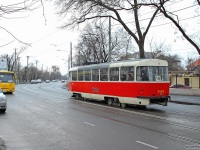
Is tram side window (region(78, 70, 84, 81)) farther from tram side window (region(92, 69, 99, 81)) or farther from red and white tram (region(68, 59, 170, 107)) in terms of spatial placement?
red and white tram (region(68, 59, 170, 107))

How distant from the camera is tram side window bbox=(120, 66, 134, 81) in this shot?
754 inches

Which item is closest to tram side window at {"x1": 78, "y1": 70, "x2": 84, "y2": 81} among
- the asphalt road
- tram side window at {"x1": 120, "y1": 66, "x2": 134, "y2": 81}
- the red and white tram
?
the red and white tram

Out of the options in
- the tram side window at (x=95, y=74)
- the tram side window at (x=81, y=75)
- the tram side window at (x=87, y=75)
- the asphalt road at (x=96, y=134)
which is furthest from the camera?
the tram side window at (x=81, y=75)

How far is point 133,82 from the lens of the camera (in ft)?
61.9

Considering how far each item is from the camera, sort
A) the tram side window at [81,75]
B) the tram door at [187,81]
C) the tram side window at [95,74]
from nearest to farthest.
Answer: the tram side window at [95,74], the tram side window at [81,75], the tram door at [187,81]

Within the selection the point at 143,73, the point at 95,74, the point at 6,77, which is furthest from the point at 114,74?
the point at 6,77

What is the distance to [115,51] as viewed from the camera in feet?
184

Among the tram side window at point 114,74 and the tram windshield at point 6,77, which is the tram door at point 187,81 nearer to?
the tram windshield at point 6,77

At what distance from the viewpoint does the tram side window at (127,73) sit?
19.1 meters

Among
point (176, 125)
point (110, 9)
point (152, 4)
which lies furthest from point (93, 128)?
point (110, 9)

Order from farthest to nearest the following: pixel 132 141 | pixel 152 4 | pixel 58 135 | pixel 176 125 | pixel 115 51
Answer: pixel 115 51 → pixel 152 4 → pixel 176 125 → pixel 58 135 → pixel 132 141

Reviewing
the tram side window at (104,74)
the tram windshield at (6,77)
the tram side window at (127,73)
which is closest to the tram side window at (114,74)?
the tram side window at (127,73)

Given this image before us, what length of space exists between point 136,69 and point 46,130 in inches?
347

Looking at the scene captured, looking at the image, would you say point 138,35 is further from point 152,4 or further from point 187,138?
point 187,138
